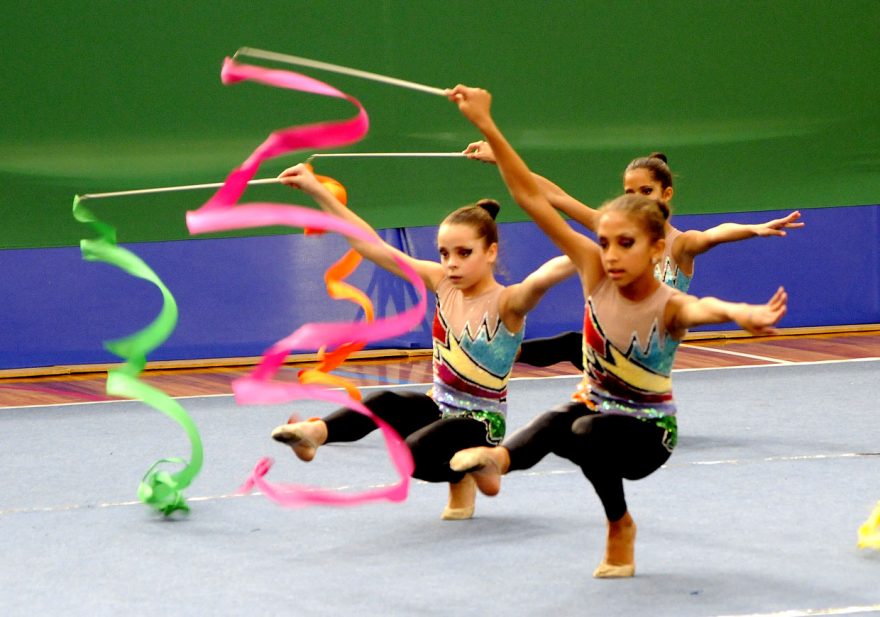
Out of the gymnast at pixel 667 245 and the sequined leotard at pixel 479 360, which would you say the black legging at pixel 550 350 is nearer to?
the gymnast at pixel 667 245

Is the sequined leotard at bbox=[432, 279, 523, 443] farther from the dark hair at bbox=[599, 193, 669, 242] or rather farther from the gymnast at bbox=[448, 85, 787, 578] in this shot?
the dark hair at bbox=[599, 193, 669, 242]

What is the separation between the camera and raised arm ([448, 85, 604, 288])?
9.99 ft

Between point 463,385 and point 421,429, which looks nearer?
point 421,429

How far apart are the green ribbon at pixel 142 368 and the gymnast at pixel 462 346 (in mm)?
455

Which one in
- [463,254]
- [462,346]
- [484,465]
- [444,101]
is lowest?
[484,465]

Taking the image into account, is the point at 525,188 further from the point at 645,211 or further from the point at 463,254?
the point at 463,254

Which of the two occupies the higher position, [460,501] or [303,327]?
[303,327]

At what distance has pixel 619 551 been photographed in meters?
3.12

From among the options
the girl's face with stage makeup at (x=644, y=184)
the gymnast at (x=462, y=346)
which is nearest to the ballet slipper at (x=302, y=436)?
the gymnast at (x=462, y=346)

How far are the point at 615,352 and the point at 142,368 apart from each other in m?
1.48

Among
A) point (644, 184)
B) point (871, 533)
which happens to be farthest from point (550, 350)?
point (871, 533)

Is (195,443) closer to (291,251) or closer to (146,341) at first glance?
(146,341)

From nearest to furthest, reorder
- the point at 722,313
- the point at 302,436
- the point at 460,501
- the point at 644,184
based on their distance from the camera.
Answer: the point at 722,313, the point at 302,436, the point at 460,501, the point at 644,184

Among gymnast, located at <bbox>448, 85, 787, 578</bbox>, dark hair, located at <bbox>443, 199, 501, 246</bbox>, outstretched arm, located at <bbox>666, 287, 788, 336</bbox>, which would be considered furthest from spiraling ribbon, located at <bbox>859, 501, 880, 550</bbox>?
dark hair, located at <bbox>443, 199, 501, 246</bbox>
